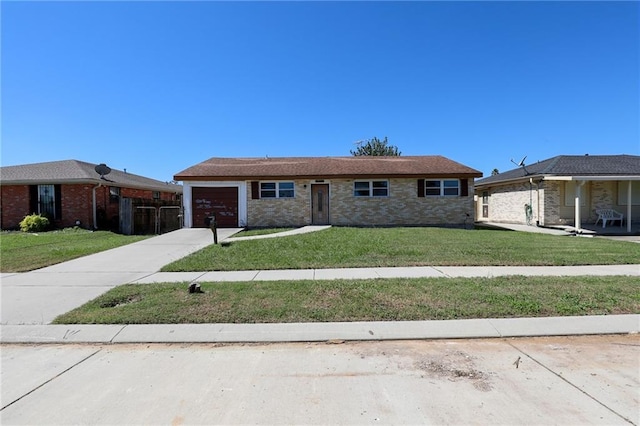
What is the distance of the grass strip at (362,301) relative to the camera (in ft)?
16.1

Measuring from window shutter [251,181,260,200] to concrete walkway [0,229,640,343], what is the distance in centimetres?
899

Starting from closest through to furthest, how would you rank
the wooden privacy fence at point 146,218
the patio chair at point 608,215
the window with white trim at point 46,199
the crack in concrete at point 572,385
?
the crack in concrete at point 572,385
the patio chair at point 608,215
the wooden privacy fence at point 146,218
the window with white trim at point 46,199

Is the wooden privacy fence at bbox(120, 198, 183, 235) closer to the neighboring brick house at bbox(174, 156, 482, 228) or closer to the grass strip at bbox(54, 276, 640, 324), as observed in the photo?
the neighboring brick house at bbox(174, 156, 482, 228)

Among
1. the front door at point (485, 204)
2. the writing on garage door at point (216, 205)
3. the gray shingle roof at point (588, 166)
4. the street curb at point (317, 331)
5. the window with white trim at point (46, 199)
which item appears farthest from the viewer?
the front door at point (485, 204)

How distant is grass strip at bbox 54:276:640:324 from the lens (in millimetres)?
4906

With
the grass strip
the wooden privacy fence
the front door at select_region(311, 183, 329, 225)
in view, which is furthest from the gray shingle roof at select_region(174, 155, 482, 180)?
the grass strip

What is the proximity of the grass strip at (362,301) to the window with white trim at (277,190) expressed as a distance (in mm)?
11237

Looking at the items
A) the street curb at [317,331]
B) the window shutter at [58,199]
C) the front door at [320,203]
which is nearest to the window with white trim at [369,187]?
the front door at [320,203]

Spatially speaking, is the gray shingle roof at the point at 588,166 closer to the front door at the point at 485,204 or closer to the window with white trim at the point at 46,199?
the front door at the point at 485,204

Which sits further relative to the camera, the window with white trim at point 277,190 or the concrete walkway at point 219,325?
the window with white trim at point 277,190

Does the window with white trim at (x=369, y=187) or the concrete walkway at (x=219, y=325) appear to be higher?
the window with white trim at (x=369, y=187)

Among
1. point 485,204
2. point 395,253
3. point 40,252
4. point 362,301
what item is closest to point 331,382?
point 362,301

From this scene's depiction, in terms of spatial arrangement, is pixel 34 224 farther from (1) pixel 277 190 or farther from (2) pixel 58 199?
(1) pixel 277 190

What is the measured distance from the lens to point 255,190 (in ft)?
57.4
